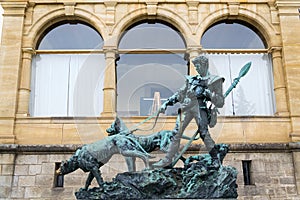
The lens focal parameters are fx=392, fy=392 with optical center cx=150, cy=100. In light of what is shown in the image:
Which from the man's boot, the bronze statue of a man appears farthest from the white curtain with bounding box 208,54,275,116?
the man's boot

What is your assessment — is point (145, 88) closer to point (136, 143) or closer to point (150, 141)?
point (150, 141)

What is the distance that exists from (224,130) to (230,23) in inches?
178

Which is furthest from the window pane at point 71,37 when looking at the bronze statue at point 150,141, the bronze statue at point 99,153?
the bronze statue at point 99,153

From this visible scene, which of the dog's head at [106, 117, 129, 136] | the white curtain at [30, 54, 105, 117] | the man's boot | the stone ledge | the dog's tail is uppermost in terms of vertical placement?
the white curtain at [30, 54, 105, 117]

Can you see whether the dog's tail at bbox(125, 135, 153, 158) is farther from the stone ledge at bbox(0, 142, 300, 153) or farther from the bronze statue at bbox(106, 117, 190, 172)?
the stone ledge at bbox(0, 142, 300, 153)

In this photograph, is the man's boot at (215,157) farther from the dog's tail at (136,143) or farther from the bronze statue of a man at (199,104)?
the dog's tail at (136,143)

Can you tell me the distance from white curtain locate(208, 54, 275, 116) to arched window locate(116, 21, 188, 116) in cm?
143

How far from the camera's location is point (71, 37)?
15031 millimetres

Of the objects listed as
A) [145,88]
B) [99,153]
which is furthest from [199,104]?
[145,88]

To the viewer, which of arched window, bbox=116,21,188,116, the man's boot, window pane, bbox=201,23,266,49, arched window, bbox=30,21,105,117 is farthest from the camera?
window pane, bbox=201,23,266,49

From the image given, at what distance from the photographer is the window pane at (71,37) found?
14.9m

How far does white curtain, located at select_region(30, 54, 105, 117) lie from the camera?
43.1 ft

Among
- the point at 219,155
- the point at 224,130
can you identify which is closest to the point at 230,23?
the point at 224,130

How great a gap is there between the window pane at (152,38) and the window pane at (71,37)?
1206 mm
